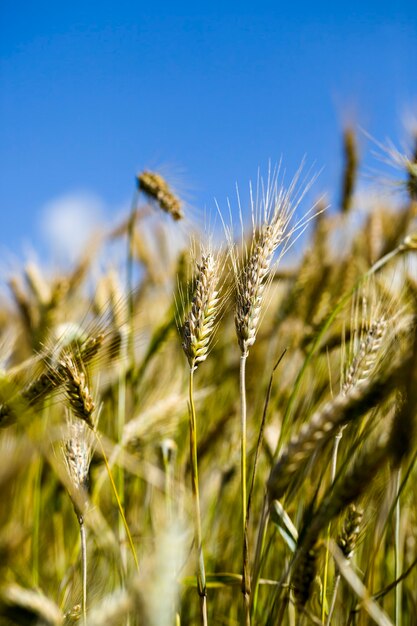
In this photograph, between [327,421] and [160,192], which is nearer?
[327,421]

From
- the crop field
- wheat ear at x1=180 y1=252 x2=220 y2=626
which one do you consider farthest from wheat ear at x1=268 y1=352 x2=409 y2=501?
wheat ear at x1=180 y1=252 x2=220 y2=626

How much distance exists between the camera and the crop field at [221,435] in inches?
32.5

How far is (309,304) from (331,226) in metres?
0.81

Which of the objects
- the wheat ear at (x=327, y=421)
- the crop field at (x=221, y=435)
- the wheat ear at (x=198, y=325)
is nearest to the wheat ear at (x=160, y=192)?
the crop field at (x=221, y=435)

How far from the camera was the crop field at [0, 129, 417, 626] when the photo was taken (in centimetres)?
83

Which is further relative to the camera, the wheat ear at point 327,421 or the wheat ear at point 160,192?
Answer: the wheat ear at point 160,192

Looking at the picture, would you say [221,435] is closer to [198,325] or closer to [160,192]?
[160,192]

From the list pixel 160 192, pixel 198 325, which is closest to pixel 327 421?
pixel 198 325

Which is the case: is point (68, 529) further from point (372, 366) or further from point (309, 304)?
point (372, 366)

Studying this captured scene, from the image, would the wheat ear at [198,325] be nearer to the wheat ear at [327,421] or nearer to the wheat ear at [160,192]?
the wheat ear at [327,421]

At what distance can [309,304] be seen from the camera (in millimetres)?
2312

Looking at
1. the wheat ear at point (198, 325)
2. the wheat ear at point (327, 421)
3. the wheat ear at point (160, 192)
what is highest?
the wheat ear at point (160, 192)

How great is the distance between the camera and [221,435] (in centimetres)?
199

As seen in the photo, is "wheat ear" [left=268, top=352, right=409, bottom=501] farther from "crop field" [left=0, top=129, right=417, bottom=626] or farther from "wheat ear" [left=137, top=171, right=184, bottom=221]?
"wheat ear" [left=137, top=171, right=184, bottom=221]
